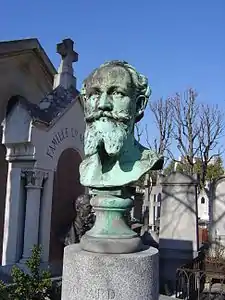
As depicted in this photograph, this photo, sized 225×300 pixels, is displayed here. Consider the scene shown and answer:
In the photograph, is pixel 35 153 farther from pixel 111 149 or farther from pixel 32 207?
pixel 111 149

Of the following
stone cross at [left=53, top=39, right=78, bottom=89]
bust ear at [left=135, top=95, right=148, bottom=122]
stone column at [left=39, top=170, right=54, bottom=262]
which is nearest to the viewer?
bust ear at [left=135, top=95, right=148, bottom=122]

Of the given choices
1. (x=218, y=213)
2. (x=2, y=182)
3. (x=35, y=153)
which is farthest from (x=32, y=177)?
(x=218, y=213)

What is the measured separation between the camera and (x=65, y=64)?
8.45 meters

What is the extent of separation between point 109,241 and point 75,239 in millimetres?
3896

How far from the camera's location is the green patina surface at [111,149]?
10.6ft

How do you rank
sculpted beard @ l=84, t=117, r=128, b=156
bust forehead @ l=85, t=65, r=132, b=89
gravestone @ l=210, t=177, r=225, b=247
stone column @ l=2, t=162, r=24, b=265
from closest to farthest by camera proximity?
sculpted beard @ l=84, t=117, r=128, b=156 → bust forehead @ l=85, t=65, r=132, b=89 → stone column @ l=2, t=162, r=24, b=265 → gravestone @ l=210, t=177, r=225, b=247

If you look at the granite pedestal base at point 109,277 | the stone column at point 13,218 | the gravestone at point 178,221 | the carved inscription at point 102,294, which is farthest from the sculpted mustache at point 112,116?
the gravestone at point 178,221

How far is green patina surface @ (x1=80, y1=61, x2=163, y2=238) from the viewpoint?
127 inches

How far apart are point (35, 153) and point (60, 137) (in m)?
0.91

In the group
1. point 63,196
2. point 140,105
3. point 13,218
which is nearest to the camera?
point 140,105

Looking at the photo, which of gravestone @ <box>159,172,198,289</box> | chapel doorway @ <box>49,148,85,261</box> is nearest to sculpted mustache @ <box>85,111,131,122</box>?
chapel doorway @ <box>49,148,85,261</box>

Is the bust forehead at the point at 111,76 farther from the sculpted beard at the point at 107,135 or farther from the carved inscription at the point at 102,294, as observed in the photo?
the carved inscription at the point at 102,294

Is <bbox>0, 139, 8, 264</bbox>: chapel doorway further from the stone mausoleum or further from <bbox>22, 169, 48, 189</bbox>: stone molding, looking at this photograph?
<bbox>22, 169, 48, 189</bbox>: stone molding

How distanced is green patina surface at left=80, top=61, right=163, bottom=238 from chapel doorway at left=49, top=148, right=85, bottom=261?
4.01 meters
